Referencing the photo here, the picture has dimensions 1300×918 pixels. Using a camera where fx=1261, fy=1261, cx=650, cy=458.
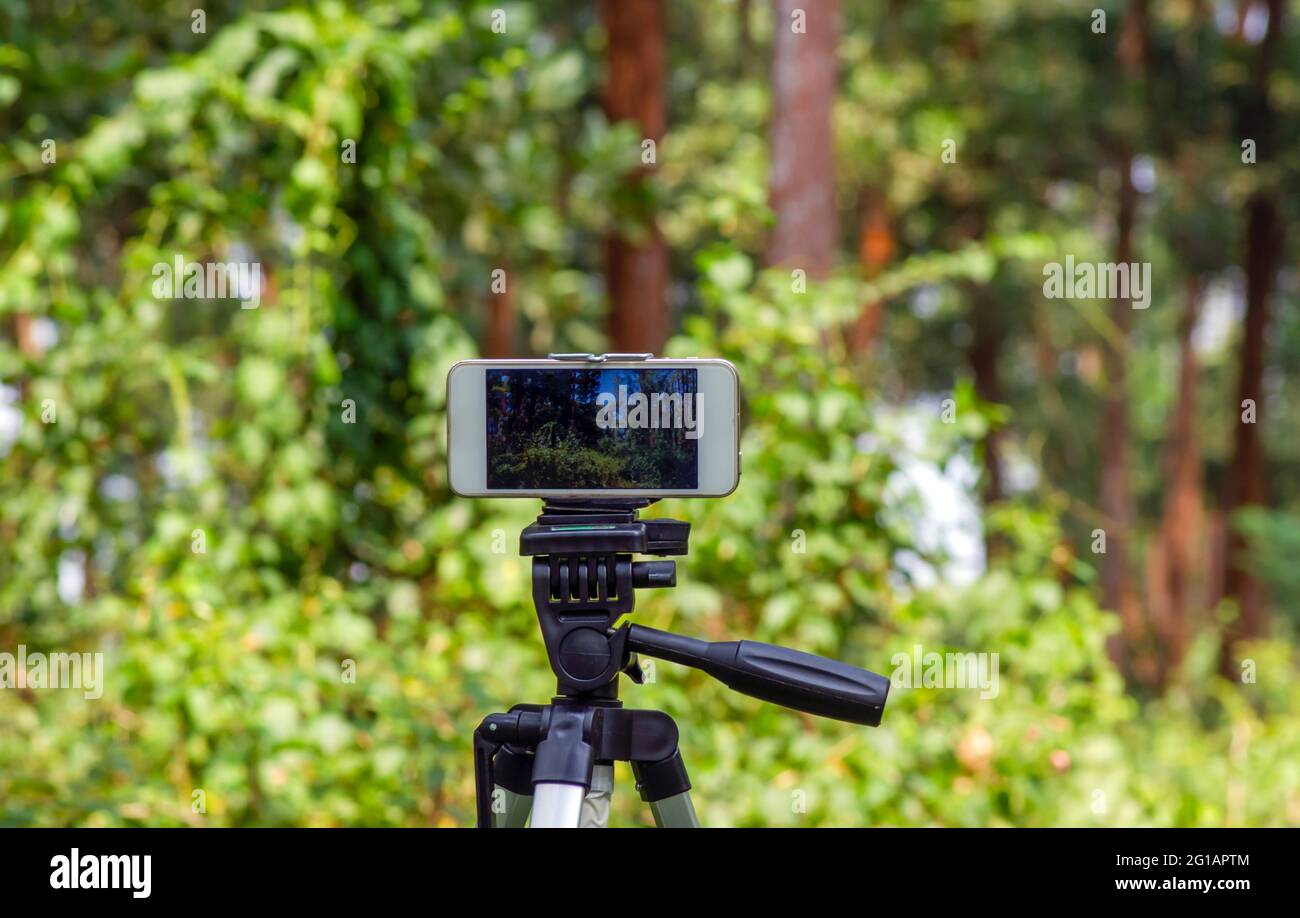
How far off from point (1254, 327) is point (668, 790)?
13117 mm

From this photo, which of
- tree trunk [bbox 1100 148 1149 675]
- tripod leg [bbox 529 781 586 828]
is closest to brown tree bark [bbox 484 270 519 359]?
tree trunk [bbox 1100 148 1149 675]

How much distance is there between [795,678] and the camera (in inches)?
53.7

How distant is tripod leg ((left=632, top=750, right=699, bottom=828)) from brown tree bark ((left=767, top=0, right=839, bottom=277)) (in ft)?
12.1

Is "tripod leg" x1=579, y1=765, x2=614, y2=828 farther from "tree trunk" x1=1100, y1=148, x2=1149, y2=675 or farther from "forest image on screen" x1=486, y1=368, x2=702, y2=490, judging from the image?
"tree trunk" x1=1100, y1=148, x2=1149, y2=675

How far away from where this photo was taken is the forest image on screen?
1.51 m

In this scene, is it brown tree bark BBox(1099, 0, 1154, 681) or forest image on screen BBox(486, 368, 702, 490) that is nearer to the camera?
forest image on screen BBox(486, 368, 702, 490)

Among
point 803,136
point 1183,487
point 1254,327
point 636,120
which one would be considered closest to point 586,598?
point 803,136

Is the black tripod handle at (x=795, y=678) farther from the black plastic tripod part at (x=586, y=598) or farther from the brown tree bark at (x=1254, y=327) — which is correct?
the brown tree bark at (x=1254, y=327)

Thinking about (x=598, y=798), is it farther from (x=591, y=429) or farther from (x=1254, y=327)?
(x=1254, y=327)

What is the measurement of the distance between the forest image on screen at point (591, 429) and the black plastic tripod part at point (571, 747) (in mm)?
269

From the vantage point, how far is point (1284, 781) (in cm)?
498

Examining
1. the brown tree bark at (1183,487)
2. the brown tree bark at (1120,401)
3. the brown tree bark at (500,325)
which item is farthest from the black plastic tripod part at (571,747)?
the brown tree bark at (1183,487)
